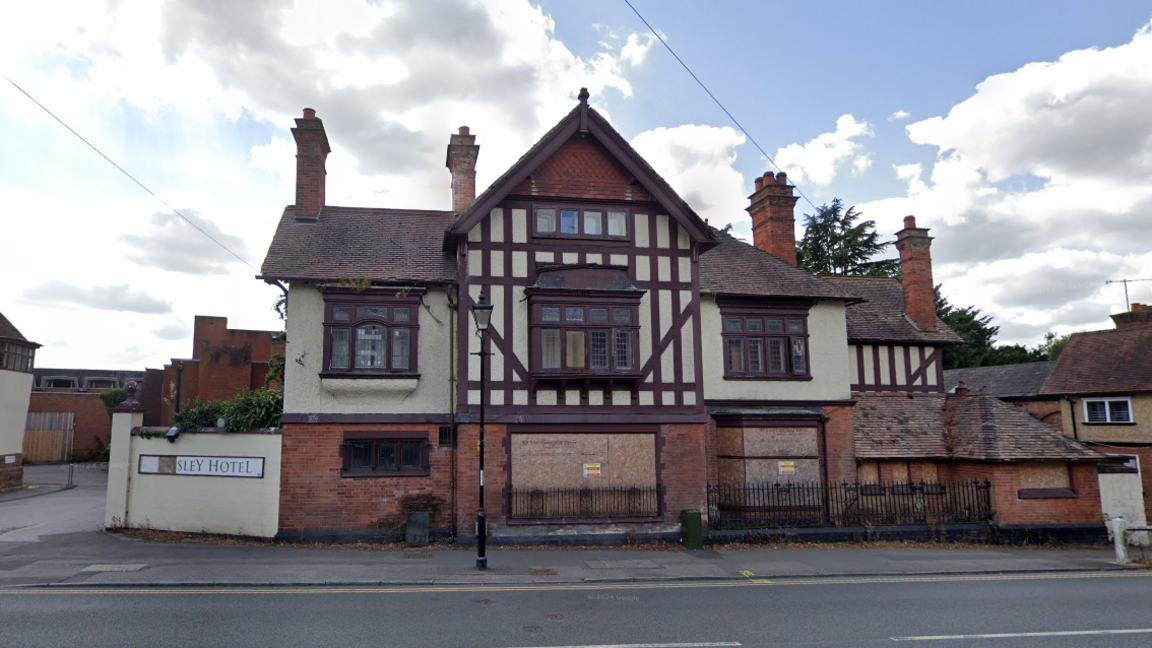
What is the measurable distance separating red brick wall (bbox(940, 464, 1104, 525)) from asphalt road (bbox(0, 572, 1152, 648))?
5.13 m

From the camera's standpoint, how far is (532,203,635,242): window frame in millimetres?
17172

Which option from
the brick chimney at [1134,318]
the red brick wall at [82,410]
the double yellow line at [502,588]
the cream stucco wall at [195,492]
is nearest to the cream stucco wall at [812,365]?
the double yellow line at [502,588]

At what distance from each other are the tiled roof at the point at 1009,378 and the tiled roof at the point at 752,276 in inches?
576

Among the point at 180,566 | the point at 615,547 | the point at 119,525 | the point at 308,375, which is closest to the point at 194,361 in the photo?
the point at 119,525

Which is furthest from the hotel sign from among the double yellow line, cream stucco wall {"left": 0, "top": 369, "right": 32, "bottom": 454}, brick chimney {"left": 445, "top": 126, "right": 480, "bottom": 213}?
cream stucco wall {"left": 0, "top": 369, "right": 32, "bottom": 454}

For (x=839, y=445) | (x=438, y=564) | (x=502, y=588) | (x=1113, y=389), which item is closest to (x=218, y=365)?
(x=438, y=564)

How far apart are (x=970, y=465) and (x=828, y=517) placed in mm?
4260

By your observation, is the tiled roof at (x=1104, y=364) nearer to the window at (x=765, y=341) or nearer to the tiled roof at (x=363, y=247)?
the window at (x=765, y=341)

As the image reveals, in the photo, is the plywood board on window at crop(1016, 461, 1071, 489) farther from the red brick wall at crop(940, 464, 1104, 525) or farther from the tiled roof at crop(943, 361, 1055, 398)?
the tiled roof at crop(943, 361, 1055, 398)

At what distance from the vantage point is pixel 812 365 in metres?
19.7

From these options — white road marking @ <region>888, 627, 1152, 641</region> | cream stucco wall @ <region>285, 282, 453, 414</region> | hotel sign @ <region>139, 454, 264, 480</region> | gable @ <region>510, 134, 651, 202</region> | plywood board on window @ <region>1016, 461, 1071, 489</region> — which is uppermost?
gable @ <region>510, 134, 651, 202</region>

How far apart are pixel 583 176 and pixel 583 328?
12.9 ft

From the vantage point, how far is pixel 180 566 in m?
13.1

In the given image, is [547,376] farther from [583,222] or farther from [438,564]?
[438,564]
